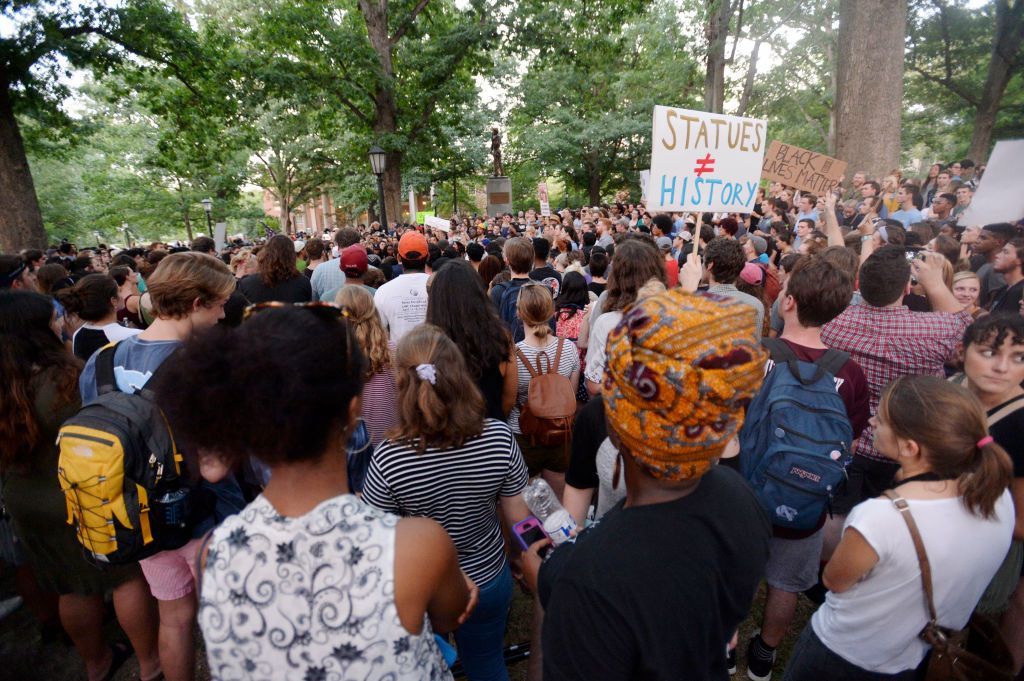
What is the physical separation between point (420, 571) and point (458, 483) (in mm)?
→ 860

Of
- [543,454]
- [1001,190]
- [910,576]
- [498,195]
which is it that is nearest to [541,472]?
[543,454]

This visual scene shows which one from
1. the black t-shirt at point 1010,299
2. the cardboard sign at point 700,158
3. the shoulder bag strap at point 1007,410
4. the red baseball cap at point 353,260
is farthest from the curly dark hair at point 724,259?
the red baseball cap at point 353,260

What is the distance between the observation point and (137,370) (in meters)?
2.52

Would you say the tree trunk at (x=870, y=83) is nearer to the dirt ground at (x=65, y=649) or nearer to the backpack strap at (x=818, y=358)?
the backpack strap at (x=818, y=358)

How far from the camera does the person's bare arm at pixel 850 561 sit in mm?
1765

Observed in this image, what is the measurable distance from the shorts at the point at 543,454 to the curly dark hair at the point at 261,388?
2.25 meters

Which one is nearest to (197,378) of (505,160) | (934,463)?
(934,463)

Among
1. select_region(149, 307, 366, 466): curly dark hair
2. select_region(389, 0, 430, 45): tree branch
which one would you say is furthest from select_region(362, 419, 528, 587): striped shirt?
select_region(389, 0, 430, 45): tree branch

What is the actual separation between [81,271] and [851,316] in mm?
9532

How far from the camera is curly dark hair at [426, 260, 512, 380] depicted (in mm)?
3086

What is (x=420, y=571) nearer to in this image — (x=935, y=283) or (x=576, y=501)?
(x=576, y=501)

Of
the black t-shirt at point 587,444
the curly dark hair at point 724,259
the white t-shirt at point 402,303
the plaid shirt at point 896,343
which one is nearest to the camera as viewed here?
the black t-shirt at point 587,444

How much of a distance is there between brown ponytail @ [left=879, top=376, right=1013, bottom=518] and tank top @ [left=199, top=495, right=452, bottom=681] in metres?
1.78

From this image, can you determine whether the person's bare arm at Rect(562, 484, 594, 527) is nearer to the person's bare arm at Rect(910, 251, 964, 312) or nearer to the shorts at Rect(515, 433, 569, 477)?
the shorts at Rect(515, 433, 569, 477)
